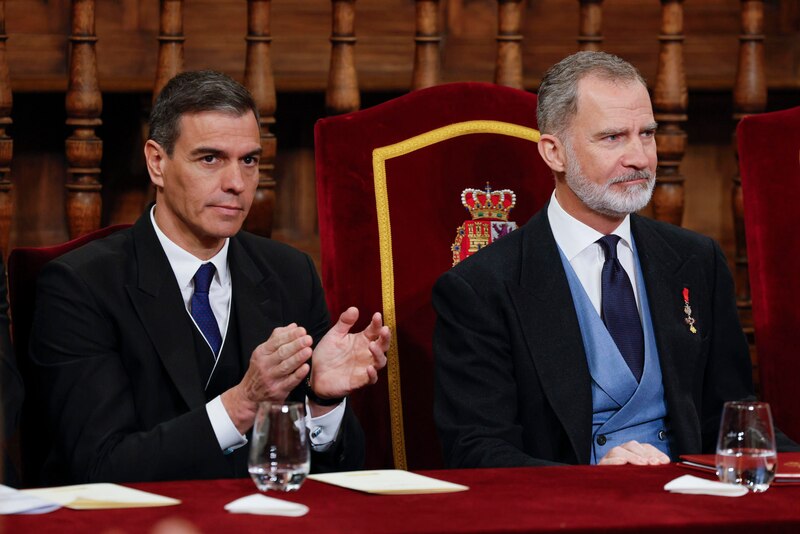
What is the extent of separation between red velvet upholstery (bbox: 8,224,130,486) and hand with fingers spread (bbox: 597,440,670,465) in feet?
2.93

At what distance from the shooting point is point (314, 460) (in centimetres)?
208

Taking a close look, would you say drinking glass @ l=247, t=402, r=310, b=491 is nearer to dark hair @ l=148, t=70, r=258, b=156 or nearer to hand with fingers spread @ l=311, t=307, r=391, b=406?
hand with fingers spread @ l=311, t=307, r=391, b=406

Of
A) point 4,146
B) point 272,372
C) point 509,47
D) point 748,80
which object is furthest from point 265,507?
point 748,80

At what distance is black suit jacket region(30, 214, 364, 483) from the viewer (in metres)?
1.88

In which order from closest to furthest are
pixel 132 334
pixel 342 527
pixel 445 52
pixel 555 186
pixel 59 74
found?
pixel 342 527, pixel 132 334, pixel 555 186, pixel 59 74, pixel 445 52

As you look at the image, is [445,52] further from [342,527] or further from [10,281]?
[342,527]

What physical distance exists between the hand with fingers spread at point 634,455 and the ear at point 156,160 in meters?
0.88

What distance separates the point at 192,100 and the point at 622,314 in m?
0.79

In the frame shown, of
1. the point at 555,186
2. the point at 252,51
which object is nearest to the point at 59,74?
the point at 252,51

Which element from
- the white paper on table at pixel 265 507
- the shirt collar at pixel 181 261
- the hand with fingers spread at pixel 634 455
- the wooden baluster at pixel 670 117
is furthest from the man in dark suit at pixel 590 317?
the wooden baluster at pixel 670 117

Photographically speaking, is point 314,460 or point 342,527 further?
point 314,460

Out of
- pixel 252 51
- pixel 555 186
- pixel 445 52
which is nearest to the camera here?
pixel 555 186

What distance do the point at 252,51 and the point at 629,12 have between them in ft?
4.03

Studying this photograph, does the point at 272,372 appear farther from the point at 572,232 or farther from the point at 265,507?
the point at 572,232
